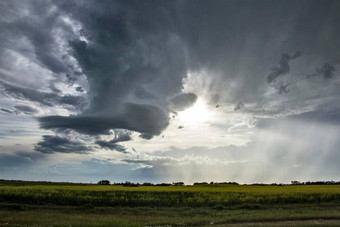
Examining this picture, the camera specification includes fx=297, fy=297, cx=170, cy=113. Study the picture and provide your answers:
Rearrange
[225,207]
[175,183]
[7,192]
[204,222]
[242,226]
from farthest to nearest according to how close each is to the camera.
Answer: [175,183] → [7,192] → [225,207] → [204,222] → [242,226]

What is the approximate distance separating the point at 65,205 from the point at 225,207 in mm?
20487

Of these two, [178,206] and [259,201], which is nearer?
[178,206]

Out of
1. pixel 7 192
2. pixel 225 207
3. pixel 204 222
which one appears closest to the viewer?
pixel 204 222

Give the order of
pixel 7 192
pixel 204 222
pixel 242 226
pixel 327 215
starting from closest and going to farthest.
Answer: pixel 242 226 → pixel 204 222 → pixel 327 215 → pixel 7 192

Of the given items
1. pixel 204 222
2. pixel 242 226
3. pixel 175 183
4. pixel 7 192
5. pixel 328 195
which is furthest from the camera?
pixel 175 183

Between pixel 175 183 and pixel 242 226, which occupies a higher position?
pixel 175 183

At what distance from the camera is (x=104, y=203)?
3894cm

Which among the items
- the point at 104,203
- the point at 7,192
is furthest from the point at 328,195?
the point at 7,192

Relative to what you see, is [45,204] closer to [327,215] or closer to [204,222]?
[204,222]

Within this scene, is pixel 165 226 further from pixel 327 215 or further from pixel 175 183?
pixel 175 183

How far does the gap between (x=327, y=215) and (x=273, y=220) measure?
620 centimetres

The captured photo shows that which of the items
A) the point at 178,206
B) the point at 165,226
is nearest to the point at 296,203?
the point at 178,206

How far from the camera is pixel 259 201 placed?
→ 40.9 meters

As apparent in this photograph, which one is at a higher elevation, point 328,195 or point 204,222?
point 328,195
